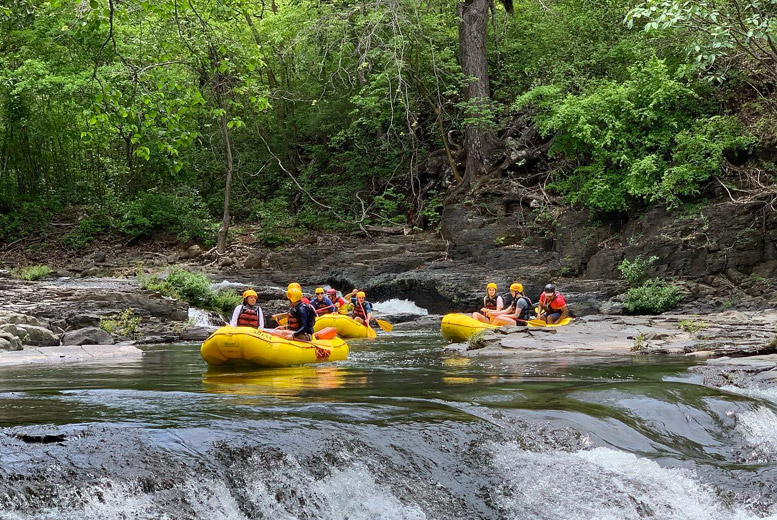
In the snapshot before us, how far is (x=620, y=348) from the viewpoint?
42.3 ft

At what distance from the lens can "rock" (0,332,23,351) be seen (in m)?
12.6

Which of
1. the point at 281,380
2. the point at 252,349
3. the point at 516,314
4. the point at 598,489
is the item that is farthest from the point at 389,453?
the point at 516,314

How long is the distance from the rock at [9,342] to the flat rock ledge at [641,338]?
7411mm

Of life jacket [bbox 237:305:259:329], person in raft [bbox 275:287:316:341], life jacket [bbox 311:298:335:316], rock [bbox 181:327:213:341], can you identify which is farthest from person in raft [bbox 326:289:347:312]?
life jacket [bbox 237:305:259:329]

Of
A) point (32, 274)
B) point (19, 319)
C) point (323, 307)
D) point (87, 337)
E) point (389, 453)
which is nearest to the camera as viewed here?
point (389, 453)

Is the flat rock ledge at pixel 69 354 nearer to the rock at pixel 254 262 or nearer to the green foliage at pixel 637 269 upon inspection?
the rock at pixel 254 262

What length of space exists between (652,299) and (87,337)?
12.6 metres

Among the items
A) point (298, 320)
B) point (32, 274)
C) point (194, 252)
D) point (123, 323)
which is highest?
point (194, 252)

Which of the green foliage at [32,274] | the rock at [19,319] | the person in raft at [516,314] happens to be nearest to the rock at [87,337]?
the rock at [19,319]

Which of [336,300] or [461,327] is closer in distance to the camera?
[461,327]

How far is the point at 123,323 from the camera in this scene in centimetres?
1617

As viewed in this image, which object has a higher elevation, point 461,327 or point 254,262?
point 254,262

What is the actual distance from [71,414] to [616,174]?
17.9 m

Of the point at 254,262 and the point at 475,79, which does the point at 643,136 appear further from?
the point at 254,262
